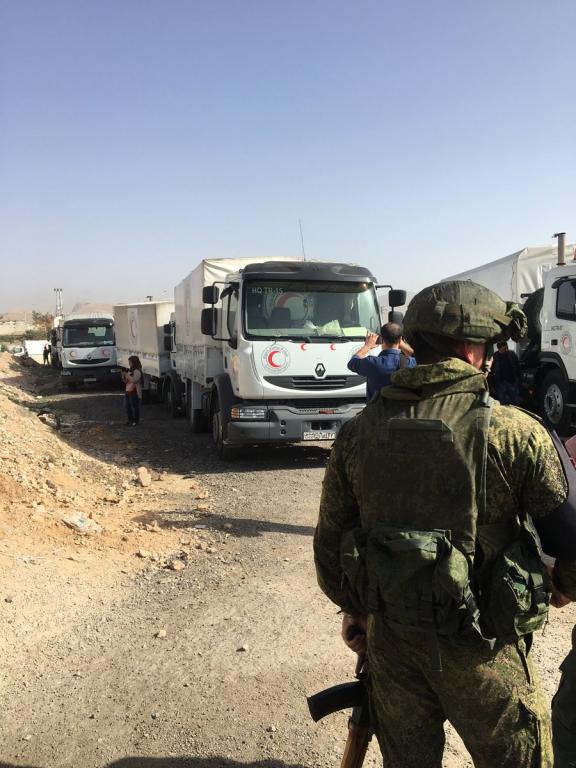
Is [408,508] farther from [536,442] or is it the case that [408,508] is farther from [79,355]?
[79,355]

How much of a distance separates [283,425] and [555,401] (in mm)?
4835

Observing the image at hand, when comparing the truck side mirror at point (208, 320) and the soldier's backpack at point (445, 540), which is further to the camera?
the truck side mirror at point (208, 320)

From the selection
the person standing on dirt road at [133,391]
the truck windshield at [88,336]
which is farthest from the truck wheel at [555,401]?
the truck windshield at [88,336]

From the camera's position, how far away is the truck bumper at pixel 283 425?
805 centimetres

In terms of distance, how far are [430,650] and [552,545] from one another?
415 millimetres

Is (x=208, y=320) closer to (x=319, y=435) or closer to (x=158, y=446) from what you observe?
(x=319, y=435)

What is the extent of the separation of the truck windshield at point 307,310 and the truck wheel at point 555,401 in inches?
141

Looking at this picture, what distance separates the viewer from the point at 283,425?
26.5 feet

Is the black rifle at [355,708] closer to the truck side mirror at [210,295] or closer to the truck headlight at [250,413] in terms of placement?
the truck headlight at [250,413]

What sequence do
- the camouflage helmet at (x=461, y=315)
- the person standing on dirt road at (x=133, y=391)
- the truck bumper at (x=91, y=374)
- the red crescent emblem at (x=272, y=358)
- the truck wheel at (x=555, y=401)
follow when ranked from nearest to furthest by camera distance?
the camouflage helmet at (x=461, y=315), the red crescent emblem at (x=272, y=358), the truck wheel at (x=555, y=401), the person standing on dirt road at (x=133, y=391), the truck bumper at (x=91, y=374)

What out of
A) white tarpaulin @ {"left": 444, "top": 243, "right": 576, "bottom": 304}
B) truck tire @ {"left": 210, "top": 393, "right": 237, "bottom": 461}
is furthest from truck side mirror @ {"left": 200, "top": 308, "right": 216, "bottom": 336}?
white tarpaulin @ {"left": 444, "top": 243, "right": 576, "bottom": 304}

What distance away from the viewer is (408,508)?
1644mm

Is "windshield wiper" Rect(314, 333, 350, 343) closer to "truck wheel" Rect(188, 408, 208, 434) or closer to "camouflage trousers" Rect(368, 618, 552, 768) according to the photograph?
"truck wheel" Rect(188, 408, 208, 434)

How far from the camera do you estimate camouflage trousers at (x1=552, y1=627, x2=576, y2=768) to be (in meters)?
1.93
